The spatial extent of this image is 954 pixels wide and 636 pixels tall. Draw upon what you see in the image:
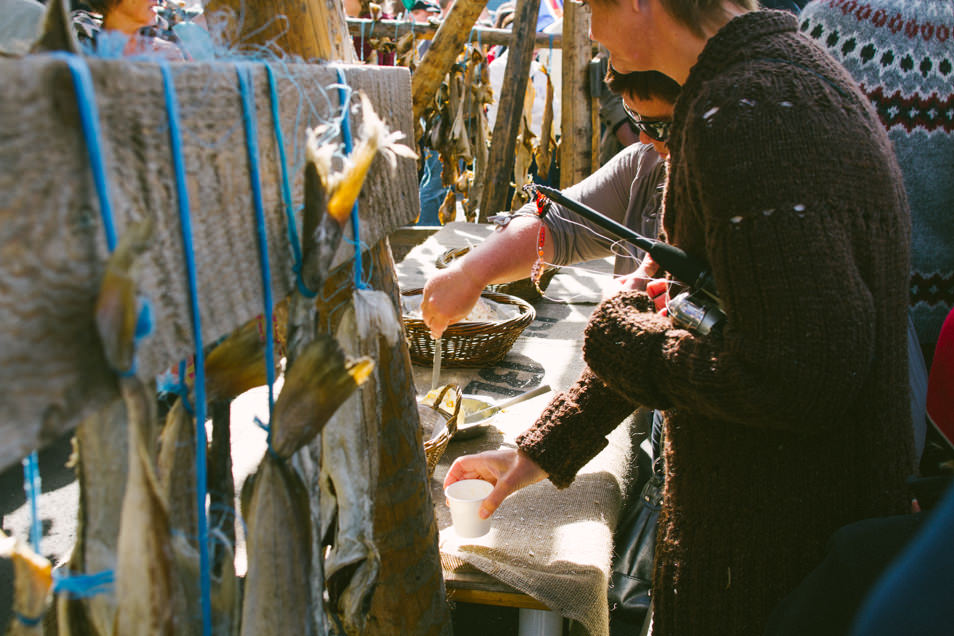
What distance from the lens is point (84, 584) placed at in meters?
0.46

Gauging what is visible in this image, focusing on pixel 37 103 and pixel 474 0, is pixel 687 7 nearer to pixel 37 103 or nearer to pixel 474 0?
pixel 37 103

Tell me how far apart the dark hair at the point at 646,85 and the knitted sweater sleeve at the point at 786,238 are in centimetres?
64

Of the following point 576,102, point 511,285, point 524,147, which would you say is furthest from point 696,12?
point 524,147

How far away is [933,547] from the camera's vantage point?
1.70ft

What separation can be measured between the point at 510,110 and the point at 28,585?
14.2 feet

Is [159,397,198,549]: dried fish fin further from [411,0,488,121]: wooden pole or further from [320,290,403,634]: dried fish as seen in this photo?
[411,0,488,121]: wooden pole

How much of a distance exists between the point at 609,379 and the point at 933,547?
2.12ft

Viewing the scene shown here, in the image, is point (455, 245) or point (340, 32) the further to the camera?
point (455, 245)

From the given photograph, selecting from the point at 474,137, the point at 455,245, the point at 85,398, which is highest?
the point at 85,398

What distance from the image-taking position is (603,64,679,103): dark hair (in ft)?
5.23

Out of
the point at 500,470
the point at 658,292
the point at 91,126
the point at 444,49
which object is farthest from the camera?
the point at 444,49

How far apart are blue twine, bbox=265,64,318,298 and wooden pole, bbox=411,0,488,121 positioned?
336 centimetres

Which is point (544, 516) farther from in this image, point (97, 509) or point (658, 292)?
point (97, 509)

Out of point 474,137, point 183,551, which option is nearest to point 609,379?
point 183,551
